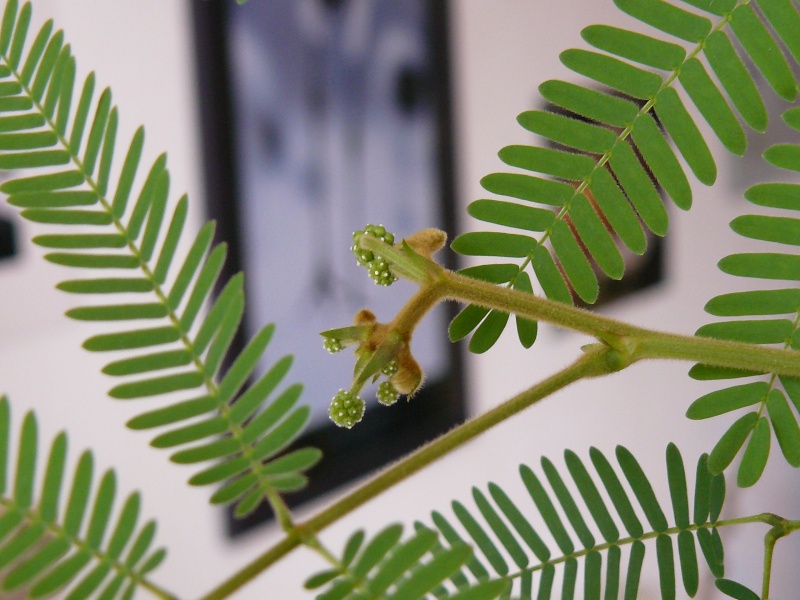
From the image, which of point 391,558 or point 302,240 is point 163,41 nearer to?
point 302,240

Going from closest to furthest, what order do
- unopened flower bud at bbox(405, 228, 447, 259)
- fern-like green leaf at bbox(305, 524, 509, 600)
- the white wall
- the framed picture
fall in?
fern-like green leaf at bbox(305, 524, 509, 600) < unopened flower bud at bbox(405, 228, 447, 259) < the white wall < the framed picture

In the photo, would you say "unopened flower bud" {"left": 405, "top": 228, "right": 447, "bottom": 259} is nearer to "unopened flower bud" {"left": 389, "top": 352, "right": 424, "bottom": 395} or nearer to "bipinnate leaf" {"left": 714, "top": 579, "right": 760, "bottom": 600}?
"unopened flower bud" {"left": 389, "top": 352, "right": 424, "bottom": 395}

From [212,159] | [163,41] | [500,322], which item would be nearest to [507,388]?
[212,159]

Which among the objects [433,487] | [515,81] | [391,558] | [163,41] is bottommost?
[433,487]

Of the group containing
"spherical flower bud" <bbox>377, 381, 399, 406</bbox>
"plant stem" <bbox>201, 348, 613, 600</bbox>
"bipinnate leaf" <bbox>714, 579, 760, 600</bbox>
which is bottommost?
"bipinnate leaf" <bbox>714, 579, 760, 600</bbox>

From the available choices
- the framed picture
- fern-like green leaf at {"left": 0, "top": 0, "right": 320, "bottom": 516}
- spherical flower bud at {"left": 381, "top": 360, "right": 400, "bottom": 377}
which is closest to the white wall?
the framed picture

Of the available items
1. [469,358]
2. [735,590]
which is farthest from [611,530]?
[469,358]
